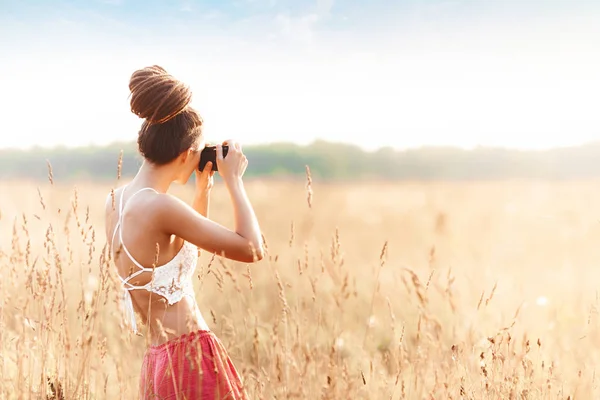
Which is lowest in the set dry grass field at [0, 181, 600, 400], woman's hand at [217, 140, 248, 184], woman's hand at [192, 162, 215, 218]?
dry grass field at [0, 181, 600, 400]

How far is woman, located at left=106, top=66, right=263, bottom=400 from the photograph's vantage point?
2242mm

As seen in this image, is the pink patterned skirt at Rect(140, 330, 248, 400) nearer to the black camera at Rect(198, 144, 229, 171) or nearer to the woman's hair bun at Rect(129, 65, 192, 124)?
the black camera at Rect(198, 144, 229, 171)

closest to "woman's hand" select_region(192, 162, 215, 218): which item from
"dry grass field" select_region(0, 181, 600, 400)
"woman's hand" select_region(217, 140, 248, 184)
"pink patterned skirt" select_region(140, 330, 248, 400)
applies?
"woman's hand" select_region(217, 140, 248, 184)

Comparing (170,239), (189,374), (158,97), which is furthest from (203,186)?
(189,374)

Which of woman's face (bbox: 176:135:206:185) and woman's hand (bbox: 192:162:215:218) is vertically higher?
woman's face (bbox: 176:135:206:185)

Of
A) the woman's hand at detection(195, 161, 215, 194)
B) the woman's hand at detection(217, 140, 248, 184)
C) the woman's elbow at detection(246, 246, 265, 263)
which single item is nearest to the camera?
the woman's elbow at detection(246, 246, 265, 263)

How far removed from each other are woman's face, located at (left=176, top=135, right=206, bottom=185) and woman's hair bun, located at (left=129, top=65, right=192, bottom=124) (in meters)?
0.17

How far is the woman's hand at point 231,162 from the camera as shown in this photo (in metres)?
2.44

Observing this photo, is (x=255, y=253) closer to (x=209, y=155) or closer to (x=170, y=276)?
(x=170, y=276)

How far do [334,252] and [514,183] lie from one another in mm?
32036

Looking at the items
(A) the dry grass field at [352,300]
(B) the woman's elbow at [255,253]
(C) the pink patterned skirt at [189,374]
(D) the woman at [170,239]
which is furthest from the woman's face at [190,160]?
(C) the pink patterned skirt at [189,374]

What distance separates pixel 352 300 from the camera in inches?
285

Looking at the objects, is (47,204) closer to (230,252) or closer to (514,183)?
(230,252)

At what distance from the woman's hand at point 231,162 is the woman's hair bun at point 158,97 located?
0.25 meters
